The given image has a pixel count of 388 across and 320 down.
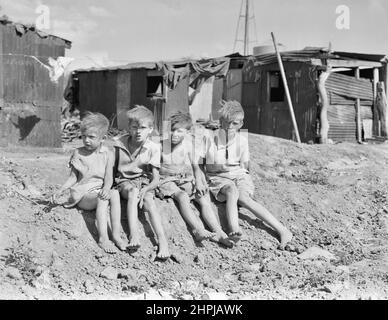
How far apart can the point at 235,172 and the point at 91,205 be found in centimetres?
174

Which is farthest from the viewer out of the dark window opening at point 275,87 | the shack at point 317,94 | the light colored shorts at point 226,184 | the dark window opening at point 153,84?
the dark window opening at point 153,84

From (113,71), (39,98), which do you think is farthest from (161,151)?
(113,71)

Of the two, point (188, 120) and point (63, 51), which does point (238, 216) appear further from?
point (63, 51)

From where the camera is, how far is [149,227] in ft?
18.8

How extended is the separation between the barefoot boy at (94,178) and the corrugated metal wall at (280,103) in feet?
39.8

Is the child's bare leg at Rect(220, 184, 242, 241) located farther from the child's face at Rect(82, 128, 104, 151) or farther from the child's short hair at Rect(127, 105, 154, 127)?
the child's face at Rect(82, 128, 104, 151)

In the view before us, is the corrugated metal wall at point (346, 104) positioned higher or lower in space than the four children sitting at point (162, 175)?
higher

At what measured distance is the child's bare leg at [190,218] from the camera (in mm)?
5723

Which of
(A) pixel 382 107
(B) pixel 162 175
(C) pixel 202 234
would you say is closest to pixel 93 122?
(B) pixel 162 175

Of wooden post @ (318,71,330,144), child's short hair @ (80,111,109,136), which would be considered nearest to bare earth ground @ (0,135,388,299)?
child's short hair @ (80,111,109,136)

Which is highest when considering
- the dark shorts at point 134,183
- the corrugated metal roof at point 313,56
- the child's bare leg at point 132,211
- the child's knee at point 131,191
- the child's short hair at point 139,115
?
the corrugated metal roof at point 313,56

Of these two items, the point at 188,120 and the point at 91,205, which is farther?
the point at 188,120

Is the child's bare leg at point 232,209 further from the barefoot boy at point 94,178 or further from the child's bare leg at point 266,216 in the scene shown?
the barefoot boy at point 94,178

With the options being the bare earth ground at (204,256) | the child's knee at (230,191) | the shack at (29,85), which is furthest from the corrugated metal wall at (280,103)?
the child's knee at (230,191)
